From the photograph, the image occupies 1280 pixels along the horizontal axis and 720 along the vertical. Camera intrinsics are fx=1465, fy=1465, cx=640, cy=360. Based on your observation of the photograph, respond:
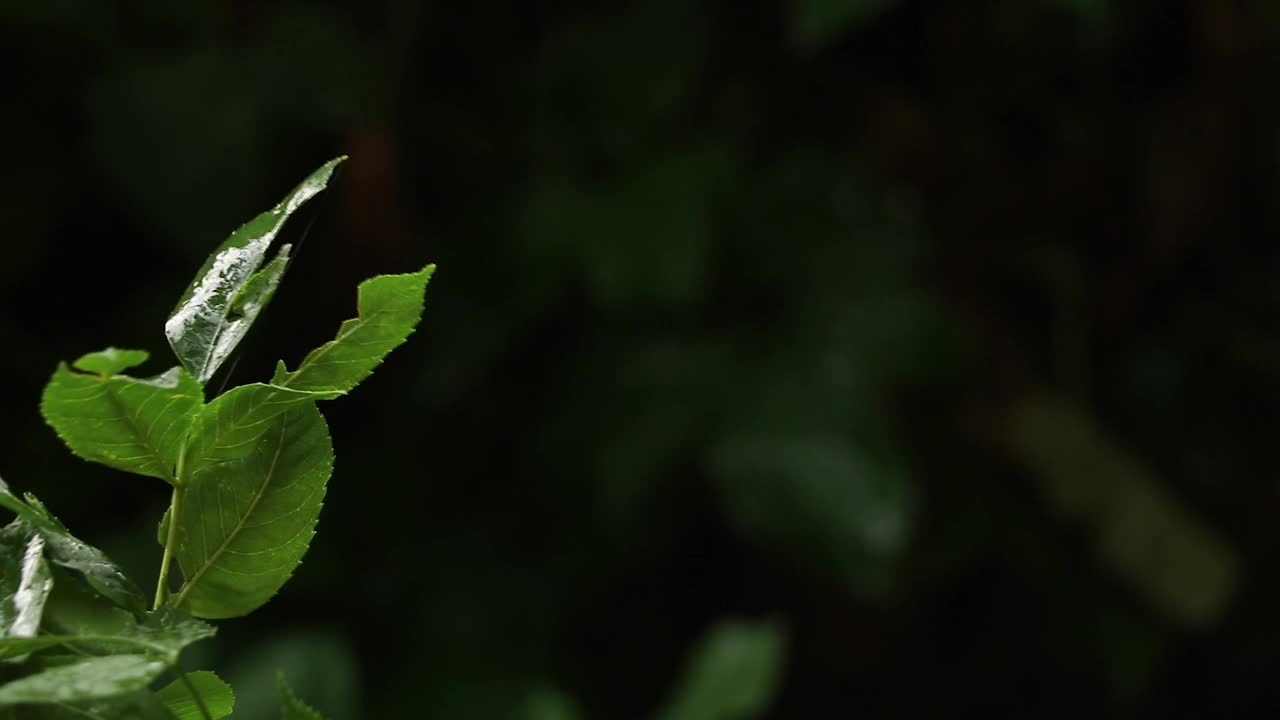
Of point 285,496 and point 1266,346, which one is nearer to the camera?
point 285,496

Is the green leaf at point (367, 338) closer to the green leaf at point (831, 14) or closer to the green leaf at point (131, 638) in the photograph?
the green leaf at point (131, 638)

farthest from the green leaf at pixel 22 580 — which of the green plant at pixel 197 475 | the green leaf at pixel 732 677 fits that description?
the green leaf at pixel 732 677

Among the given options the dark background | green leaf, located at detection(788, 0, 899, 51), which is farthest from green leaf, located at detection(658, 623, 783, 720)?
green leaf, located at detection(788, 0, 899, 51)

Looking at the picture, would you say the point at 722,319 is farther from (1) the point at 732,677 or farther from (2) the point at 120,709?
(2) the point at 120,709

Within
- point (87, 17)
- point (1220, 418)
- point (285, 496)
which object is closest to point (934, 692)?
point (1220, 418)

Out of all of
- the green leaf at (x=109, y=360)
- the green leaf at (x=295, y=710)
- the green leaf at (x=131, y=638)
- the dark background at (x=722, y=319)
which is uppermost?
the dark background at (x=722, y=319)

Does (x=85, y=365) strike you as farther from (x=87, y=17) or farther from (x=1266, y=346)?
(x=1266, y=346)

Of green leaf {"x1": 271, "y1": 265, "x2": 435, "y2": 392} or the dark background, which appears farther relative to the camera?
the dark background

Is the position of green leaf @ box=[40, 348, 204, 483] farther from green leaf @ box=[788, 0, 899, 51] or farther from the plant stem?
green leaf @ box=[788, 0, 899, 51]
